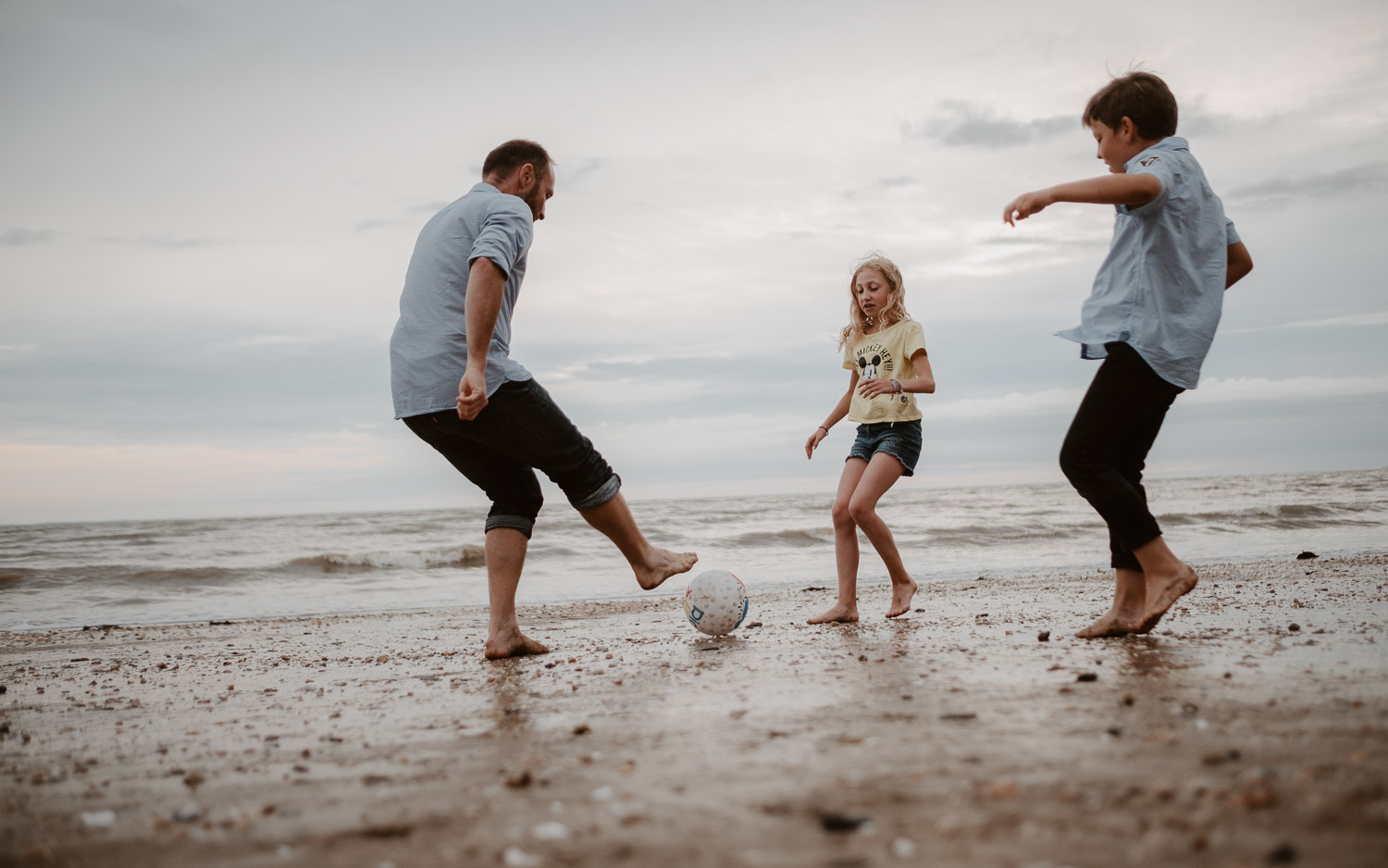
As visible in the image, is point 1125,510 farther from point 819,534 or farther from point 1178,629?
point 819,534

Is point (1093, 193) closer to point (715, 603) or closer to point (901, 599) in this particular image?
point (715, 603)

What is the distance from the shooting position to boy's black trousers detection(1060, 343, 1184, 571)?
356 cm

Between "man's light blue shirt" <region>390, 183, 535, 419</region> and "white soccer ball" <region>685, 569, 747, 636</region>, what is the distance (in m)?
1.49

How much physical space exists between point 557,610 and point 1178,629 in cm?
505

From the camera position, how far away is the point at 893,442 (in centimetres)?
528

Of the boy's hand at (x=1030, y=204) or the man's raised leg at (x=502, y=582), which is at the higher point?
the boy's hand at (x=1030, y=204)

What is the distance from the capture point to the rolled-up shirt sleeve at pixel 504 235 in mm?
3750

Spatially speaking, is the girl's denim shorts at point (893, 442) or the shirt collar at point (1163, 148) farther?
the girl's denim shorts at point (893, 442)

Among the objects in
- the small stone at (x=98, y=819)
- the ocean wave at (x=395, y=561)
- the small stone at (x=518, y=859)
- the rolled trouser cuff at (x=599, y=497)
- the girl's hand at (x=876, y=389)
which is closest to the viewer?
the small stone at (x=518, y=859)

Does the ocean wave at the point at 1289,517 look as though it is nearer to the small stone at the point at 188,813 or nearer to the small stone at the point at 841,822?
the small stone at the point at 841,822

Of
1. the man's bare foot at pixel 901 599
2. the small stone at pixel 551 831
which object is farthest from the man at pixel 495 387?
the small stone at pixel 551 831

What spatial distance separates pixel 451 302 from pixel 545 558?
10.2m

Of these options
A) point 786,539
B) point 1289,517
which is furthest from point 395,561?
point 1289,517

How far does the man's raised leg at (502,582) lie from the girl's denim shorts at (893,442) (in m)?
2.23
